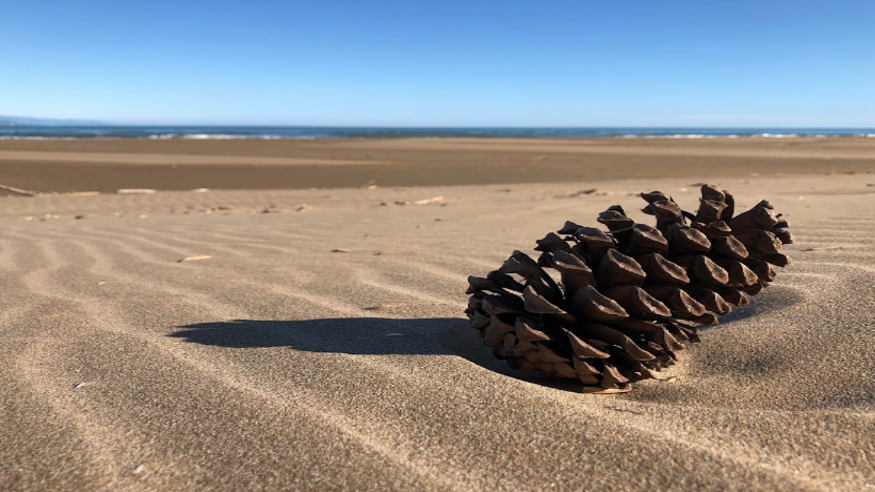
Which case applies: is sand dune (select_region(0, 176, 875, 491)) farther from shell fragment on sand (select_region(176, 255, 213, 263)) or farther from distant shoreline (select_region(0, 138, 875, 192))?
distant shoreline (select_region(0, 138, 875, 192))

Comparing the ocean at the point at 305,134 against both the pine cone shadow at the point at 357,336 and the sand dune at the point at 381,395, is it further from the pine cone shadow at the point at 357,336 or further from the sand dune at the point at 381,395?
the pine cone shadow at the point at 357,336

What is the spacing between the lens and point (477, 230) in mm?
4426

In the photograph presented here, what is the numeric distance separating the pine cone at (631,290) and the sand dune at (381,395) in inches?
3.2

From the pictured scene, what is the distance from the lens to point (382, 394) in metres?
1.46

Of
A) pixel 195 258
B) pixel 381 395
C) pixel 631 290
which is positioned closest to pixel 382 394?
pixel 381 395

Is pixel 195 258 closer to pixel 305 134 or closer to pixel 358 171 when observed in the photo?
pixel 358 171

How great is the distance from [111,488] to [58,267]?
256cm

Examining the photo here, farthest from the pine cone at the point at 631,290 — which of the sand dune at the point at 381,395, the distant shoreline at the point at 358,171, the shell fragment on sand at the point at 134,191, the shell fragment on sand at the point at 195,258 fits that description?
the distant shoreline at the point at 358,171

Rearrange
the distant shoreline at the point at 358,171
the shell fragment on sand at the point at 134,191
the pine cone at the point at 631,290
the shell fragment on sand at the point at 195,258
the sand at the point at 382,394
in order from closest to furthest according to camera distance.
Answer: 1. the sand at the point at 382,394
2. the pine cone at the point at 631,290
3. the shell fragment on sand at the point at 195,258
4. the shell fragment on sand at the point at 134,191
5. the distant shoreline at the point at 358,171

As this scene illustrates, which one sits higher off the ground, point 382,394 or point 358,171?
point 382,394

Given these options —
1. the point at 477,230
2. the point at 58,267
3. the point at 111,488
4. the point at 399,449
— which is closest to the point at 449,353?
the point at 399,449

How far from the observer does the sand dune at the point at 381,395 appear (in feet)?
3.72

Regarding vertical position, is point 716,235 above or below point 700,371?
above

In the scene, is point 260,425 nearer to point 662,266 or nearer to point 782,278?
point 662,266
